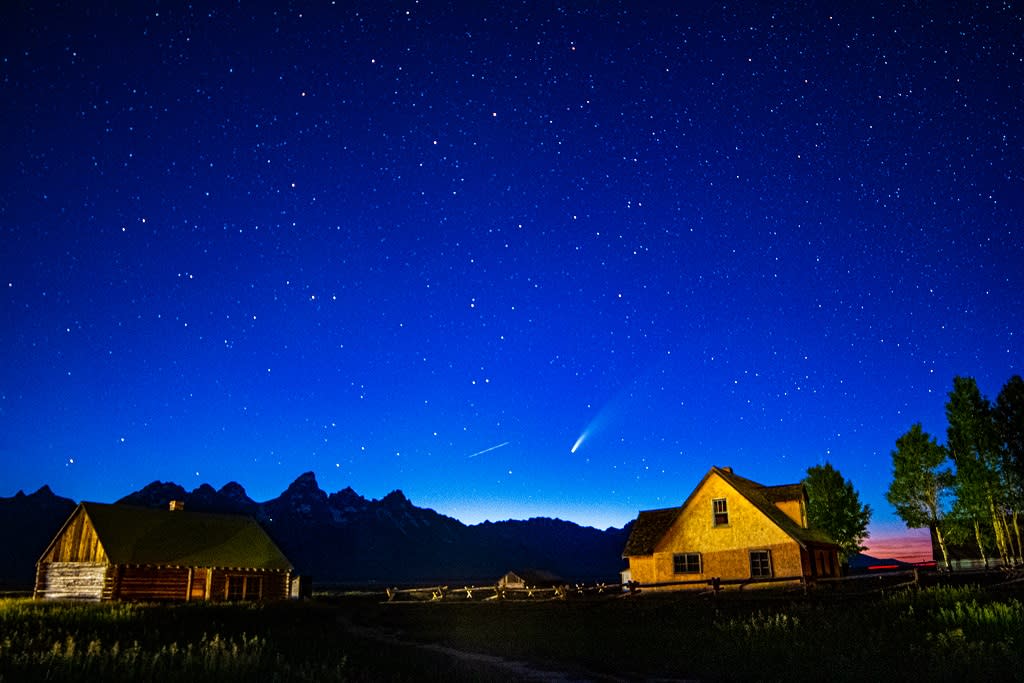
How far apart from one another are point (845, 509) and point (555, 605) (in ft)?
134

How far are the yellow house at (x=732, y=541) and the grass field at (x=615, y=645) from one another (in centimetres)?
1102

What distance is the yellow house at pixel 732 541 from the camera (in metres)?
37.2

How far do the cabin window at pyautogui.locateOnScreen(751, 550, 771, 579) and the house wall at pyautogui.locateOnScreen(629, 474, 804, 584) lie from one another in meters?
0.22

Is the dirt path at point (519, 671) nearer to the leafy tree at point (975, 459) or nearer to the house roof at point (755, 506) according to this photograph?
the house roof at point (755, 506)

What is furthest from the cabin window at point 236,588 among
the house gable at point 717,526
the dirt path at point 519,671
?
the dirt path at point 519,671

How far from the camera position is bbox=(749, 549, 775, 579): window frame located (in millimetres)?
37188

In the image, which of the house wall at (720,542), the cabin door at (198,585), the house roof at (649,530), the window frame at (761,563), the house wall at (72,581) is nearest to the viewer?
the house wall at (720,542)

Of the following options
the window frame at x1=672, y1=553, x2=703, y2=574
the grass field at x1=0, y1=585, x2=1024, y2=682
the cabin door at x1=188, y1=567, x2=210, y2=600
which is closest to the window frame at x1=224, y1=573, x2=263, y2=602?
the cabin door at x1=188, y1=567, x2=210, y2=600

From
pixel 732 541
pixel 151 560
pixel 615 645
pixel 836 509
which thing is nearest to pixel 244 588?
pixel 151 560

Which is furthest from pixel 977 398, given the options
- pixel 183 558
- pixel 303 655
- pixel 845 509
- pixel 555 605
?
pixel 183 558

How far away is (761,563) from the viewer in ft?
123

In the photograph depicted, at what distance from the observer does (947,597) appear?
59.8ft

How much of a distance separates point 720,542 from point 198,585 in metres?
34.0

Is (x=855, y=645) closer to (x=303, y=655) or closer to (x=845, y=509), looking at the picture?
(x=303, y=655)
